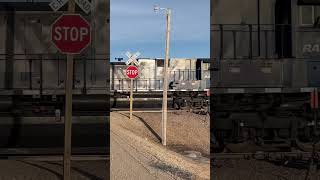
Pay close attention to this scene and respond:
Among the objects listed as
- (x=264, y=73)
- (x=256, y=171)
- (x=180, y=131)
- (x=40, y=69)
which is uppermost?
(x=40, y=69)

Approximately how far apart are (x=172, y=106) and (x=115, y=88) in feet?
14.5

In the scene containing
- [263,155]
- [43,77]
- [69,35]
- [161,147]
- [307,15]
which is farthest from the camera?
[161,147]

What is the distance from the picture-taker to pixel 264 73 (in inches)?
398

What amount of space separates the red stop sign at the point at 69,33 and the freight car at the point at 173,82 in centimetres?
2499

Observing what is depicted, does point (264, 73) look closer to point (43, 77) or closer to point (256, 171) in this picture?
point (256, 171)

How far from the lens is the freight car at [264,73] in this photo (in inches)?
396

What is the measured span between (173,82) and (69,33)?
2771 cm

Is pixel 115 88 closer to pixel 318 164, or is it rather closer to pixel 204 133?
pixel 204 133

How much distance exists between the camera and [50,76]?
44.6ft

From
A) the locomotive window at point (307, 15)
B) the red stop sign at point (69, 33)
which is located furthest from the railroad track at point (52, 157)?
the locomotive window at point (307, 15)

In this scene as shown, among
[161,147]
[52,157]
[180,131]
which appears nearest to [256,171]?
[52,157]

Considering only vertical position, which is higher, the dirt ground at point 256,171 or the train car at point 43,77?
the train car at point 43,77

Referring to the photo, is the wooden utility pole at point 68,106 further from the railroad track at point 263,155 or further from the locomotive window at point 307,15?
the locomotive window at point 307,15

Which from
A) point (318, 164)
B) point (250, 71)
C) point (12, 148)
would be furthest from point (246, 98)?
point (12, 148)
